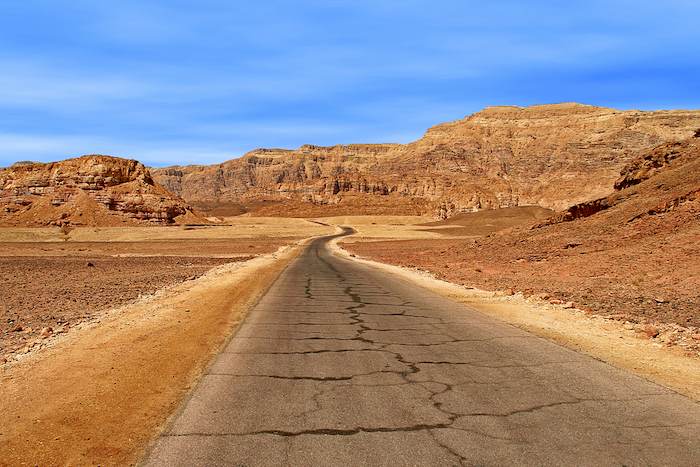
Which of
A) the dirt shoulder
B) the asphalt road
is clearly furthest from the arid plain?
the asphalt road

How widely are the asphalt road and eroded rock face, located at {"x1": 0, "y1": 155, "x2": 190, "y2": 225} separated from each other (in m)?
114

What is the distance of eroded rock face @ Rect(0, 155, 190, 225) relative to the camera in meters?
111

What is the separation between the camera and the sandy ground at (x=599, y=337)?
7.38 metres

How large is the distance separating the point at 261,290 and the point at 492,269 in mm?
15482

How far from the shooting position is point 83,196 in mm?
115312

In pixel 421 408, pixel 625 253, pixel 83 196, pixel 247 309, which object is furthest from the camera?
pixel 83 196

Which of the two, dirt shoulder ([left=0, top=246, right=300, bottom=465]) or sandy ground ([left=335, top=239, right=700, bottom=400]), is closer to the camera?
dirt shoulder ([left=0, top=246, right=300, bottom=465])

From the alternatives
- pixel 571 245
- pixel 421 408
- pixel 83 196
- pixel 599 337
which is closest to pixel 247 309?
pixel 599 337

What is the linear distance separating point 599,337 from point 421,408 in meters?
5.88

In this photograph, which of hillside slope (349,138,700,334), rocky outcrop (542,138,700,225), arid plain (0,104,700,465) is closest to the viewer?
arid plain (0,104,700,465)

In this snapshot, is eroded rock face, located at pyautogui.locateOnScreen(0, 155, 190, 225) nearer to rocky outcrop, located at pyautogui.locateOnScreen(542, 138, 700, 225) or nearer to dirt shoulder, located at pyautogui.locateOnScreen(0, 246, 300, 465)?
rocky outcrop, located at pyautogui.locateOnScreen(542, 138, 700, 225)

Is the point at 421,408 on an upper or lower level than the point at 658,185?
lower

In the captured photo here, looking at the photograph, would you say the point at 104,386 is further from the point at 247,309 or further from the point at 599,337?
the point at 599,337

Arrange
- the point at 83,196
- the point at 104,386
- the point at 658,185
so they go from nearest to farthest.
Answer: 1. the point at 104,386
2. the point at 658,185
3. the point at 83,196
